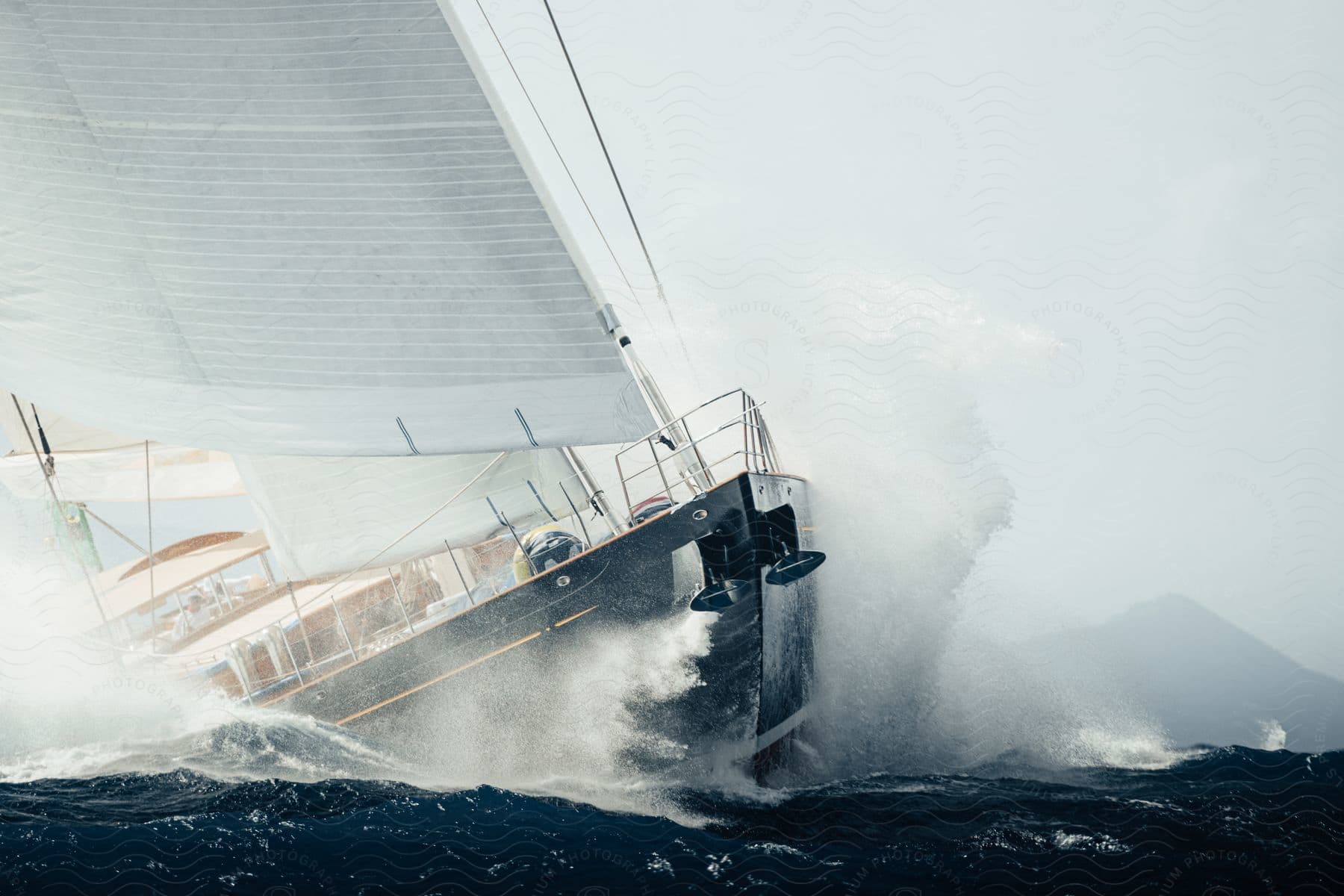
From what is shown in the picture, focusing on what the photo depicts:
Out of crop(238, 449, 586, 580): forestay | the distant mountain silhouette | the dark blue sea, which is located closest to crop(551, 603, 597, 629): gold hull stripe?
the dark blue sea

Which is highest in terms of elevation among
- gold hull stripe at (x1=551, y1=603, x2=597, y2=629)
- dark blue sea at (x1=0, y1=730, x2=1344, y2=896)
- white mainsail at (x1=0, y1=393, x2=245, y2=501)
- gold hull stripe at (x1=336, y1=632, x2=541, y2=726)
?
white mainsail at (x1=0, y1=393, x2=245, y2=501)

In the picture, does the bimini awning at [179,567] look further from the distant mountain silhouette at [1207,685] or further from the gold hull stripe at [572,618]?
the distant mountain silhouette at [1207,685]

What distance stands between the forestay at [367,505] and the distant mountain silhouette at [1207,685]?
549 centimetres

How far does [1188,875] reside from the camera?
4238mm

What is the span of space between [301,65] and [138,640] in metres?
6.49

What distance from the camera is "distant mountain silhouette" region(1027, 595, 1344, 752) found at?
739 cm

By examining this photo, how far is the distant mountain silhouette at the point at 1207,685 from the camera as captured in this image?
739 cm

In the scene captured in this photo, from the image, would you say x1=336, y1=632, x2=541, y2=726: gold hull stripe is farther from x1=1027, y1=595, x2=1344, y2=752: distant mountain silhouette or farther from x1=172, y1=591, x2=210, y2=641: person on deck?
x1=1027, y1=595, x2=1344, y2=752: distant mountain silhouette

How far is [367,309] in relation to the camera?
568cm

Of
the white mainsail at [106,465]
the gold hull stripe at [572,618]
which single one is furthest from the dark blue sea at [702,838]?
the white mainsail at [106,465]

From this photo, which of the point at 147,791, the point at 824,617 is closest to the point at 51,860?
the point at 147,791

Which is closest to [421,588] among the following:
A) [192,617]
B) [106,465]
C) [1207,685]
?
[192,617]

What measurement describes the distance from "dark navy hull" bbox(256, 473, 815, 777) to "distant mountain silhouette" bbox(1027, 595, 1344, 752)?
3.64m

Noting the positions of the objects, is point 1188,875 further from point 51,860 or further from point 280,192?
point 280,192
